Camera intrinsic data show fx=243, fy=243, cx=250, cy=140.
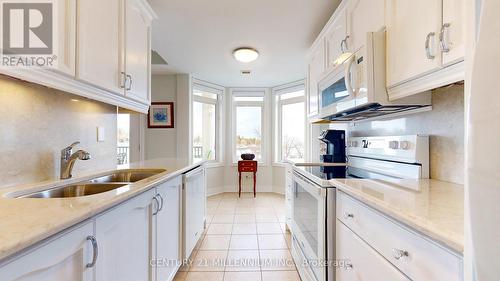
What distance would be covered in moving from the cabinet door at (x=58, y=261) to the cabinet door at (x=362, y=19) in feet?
5.33

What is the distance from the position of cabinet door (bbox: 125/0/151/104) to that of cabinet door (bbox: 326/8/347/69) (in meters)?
1.52

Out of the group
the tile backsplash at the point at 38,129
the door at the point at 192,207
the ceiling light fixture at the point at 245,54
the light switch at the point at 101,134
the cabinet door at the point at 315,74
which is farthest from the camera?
the ceiling light fixture at the point at 245,54

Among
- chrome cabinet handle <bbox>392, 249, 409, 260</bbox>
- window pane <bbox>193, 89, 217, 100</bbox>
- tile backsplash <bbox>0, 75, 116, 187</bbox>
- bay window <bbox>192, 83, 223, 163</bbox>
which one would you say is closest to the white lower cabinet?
tile backsplash <bbox>0, 75, 116, 187</bbox>

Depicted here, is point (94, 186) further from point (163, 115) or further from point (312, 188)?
point (163, 115)

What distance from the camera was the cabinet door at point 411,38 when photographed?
991mm

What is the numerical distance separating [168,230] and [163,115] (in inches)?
122

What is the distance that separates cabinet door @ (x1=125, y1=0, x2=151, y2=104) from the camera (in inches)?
67.7

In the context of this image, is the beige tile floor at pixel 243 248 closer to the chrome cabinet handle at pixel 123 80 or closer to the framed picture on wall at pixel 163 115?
the chrome cabinet handle at pixel 123 80

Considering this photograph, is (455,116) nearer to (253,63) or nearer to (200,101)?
(253,63)

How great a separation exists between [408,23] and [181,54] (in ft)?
9.19

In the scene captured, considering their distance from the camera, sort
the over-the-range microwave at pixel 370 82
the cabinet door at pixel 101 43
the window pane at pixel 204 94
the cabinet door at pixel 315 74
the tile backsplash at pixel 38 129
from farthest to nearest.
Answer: the window pane at pixel 204 94, the cabinet door at pixel 315 74, the over-the-range microwave at pixel 370 82, the cabinet door at pixel 101 43, the tile backsplash at pixel 38 129

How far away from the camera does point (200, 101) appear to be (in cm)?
475

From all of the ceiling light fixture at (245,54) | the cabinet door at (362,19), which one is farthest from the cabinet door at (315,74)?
the ceiling light fixture at (245,54)

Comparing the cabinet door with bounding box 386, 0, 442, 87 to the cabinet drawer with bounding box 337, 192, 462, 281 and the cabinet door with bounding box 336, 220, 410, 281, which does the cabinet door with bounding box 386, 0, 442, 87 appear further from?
the cabinet door with bounding box 336, 220, 410, 281
